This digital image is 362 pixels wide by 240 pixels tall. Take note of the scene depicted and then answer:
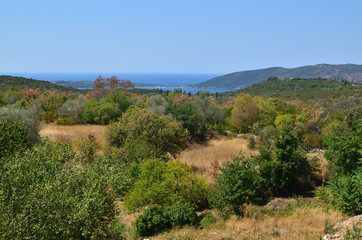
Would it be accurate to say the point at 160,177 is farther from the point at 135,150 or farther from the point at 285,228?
the point at 285,228

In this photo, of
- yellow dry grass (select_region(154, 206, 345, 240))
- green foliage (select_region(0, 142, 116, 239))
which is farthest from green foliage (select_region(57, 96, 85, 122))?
yellow dry grass (select_region(154, 206, 345, 240))

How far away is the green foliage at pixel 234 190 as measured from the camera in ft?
31.5

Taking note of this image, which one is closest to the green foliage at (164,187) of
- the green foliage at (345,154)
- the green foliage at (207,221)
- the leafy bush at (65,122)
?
the green foliage at (207,221)

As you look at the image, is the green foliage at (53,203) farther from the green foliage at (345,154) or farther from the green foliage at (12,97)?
the green foliage at (12,97)

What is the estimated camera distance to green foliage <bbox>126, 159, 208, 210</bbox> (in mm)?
9570

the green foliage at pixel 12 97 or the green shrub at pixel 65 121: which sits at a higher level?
the green foliage at pixel 12 97

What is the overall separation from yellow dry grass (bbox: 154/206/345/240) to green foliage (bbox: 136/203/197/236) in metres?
0.42

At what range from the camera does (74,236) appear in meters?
5.89

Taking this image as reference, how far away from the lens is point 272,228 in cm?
765

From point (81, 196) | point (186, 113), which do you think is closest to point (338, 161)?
point (81, 196)

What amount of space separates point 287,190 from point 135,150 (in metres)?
7.59

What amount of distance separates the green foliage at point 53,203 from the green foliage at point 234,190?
172 inches

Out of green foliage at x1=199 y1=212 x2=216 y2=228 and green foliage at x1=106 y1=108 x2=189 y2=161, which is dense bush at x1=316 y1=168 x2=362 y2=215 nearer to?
green foliage at x1=199 y1=212 x2=216 y2=228

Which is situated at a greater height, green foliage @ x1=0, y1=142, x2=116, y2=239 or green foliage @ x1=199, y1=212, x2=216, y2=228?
green foliage @ x1=0, y1=142, x2=116, y2=239
